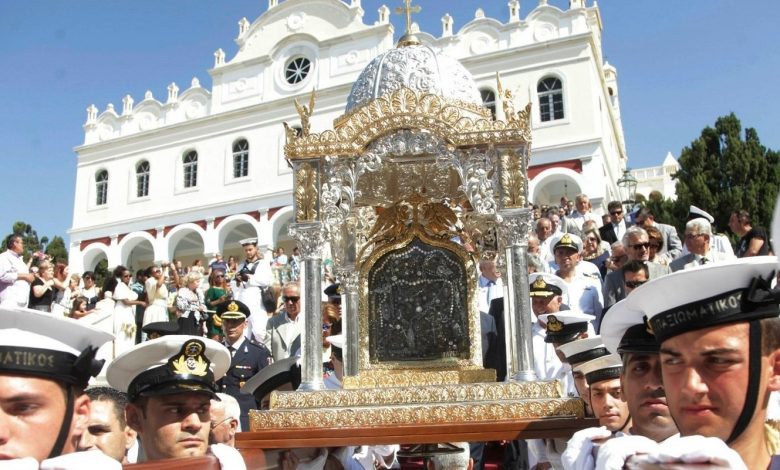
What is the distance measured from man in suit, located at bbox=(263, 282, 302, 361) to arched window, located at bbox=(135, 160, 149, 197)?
28.0 m

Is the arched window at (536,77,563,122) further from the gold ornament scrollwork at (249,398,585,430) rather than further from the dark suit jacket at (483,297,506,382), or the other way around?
the gold ornament scrollwork at (249,398,585,430)

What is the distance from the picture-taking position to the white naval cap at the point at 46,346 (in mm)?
2484

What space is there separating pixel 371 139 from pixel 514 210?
144cm

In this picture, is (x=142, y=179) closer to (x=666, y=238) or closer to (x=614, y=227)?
(x=614, y=227)

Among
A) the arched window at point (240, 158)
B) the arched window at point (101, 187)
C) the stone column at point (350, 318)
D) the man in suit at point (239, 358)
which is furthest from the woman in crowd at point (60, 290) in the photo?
the arched window at point (101, 187)

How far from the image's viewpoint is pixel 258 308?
13.0 metres

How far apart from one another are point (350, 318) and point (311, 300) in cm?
117

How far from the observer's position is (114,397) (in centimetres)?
423

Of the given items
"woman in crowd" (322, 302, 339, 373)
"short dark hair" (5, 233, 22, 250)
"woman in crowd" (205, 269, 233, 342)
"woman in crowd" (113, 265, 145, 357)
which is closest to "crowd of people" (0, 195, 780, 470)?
"woman in crowd" (322, 302, 339, 373)

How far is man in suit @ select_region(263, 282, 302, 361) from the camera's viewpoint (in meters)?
9.23

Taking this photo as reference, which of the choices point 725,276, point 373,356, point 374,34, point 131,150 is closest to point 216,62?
point 131,150

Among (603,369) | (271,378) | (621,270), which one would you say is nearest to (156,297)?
(271,378)

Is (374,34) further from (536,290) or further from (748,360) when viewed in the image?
(748,360)

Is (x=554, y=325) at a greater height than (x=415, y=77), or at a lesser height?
lesser
